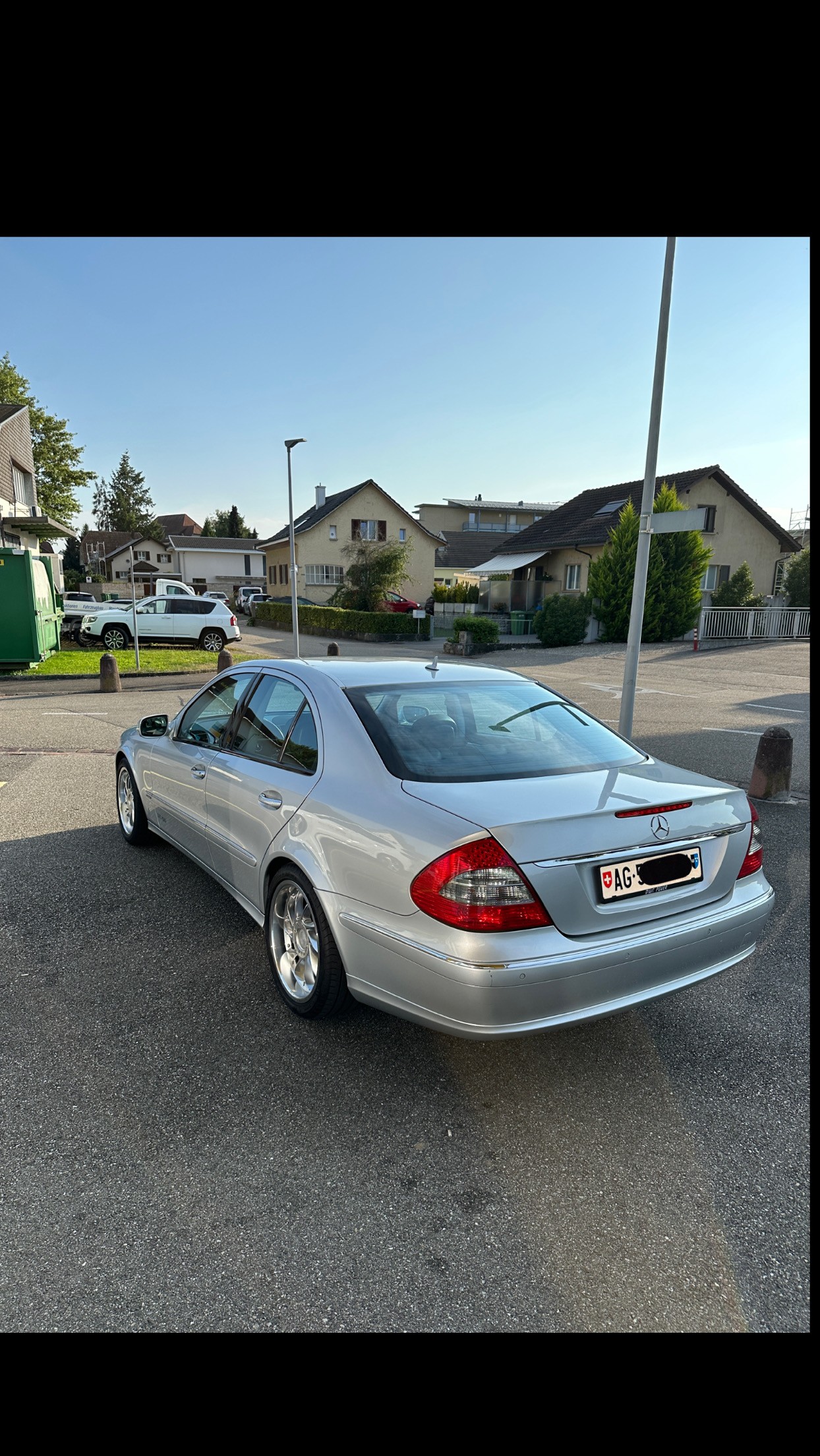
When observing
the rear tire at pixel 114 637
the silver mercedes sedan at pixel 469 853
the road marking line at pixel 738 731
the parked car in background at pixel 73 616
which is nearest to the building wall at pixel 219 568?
the parked car in background at pixel 73 616

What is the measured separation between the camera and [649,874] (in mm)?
2725

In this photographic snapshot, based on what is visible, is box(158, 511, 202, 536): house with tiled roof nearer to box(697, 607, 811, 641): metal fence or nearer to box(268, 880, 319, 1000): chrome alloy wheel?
box(697, 607, 811, 641): metal fence

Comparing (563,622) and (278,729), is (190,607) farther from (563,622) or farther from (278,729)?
(278,729)

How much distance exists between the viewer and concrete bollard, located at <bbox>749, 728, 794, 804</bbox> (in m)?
7.30

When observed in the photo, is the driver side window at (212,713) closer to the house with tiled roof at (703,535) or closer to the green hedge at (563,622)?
the green hedge at (563,622)

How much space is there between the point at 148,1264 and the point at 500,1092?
133cm

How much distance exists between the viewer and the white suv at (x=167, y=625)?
2231cm

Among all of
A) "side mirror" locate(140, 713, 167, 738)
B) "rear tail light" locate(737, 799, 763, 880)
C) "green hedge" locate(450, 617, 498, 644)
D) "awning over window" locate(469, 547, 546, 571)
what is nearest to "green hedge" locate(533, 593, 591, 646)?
"green hedge" locate(450, 617, 498, 644)

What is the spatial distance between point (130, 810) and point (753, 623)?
2750 centimetres

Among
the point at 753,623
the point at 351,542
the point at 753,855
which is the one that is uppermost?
the point at 351,542

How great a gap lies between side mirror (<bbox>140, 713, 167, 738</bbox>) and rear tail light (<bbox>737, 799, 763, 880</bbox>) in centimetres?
374

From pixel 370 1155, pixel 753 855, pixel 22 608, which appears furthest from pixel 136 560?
pixel 370 1155
